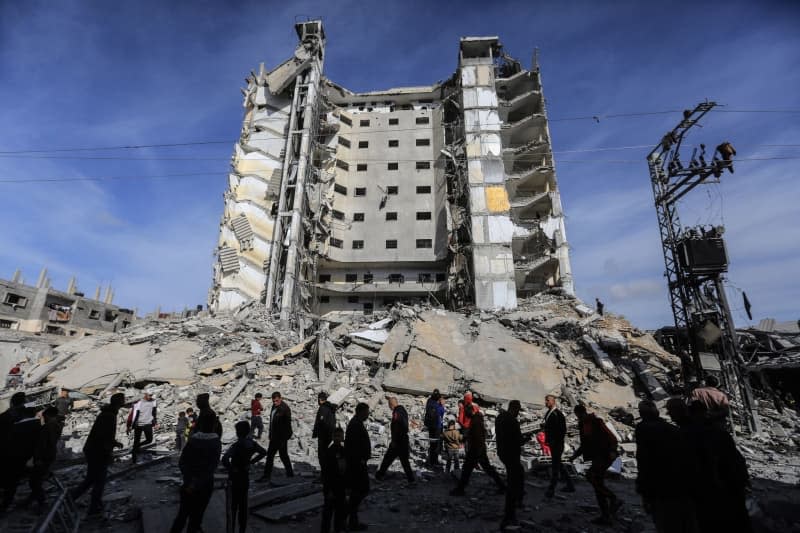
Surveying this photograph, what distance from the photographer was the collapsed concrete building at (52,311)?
3631 centimetres

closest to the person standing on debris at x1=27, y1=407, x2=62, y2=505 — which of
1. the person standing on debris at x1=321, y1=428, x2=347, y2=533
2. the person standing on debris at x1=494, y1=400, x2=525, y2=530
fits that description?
the person standing on debris at x1=321, y1=428, x2=347, y2=533

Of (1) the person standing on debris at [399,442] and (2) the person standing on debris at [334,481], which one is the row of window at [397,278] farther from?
(2) the person standing on debris at [334,481]

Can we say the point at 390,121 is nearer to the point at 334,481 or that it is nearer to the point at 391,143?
the point at 391,143

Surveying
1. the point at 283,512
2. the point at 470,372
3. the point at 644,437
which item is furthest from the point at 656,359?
the point at 283,512

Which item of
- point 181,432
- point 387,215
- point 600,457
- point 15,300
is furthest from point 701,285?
point 15,300

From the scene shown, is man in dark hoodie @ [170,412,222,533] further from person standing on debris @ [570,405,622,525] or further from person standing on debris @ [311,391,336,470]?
person standing on debris @ [570,405,622,525]

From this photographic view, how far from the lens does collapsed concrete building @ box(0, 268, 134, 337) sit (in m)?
36.3

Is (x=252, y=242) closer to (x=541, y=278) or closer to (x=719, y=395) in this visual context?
(x=541, y=278)

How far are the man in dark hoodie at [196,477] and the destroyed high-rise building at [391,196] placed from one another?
21.7 metres

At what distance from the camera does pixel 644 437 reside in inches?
143

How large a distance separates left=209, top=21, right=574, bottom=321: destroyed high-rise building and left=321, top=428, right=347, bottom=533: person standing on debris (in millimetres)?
21683

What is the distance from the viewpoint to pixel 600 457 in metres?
5.26

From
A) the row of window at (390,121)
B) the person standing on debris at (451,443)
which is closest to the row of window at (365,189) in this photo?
the row of window at (390,121)

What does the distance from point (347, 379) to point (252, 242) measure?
17735mm
